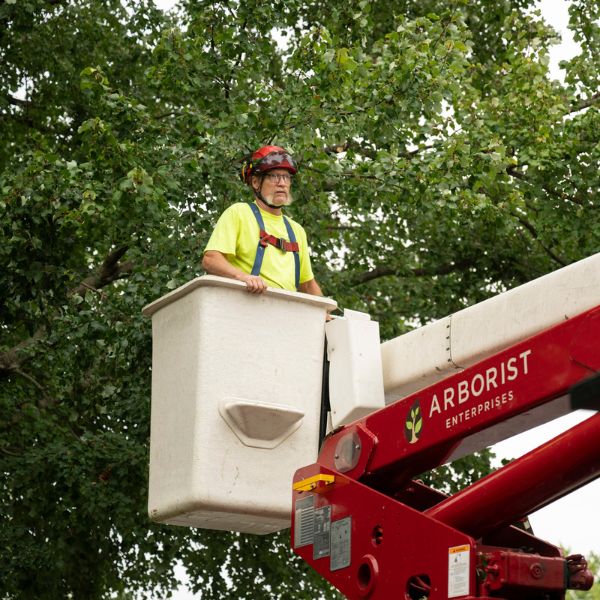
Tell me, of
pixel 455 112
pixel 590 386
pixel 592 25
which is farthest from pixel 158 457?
pixel 592 25

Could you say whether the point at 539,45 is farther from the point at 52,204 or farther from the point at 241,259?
the point at 241,259

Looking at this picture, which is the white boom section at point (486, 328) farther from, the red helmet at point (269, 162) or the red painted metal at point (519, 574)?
the red helmet at point (269, 162)

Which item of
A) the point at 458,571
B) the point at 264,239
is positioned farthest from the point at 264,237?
the point at 458,571

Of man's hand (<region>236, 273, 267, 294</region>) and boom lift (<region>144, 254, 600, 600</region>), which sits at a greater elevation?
man's hand (<region>236, 273, 267, 294</region>)

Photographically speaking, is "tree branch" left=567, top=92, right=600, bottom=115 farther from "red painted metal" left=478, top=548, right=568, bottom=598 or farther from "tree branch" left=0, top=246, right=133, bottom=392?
"red painted metal" left=478, top=548, right=568, bottom=598

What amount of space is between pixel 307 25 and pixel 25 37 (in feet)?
10.3

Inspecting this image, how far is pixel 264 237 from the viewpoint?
5551 mm

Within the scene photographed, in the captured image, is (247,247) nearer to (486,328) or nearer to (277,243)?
(277,243)

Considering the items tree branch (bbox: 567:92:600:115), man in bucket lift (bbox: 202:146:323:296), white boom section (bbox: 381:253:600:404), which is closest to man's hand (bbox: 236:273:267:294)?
man in bucket lift (bbox: 202:146:323:296)

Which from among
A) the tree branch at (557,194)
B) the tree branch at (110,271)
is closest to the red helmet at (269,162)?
the tree branch at (110,271)

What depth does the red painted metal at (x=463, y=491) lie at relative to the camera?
3.98m

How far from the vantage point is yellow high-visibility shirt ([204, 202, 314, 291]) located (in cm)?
545

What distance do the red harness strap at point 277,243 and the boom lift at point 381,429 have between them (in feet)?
1.52

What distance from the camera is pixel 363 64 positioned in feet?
35.9
